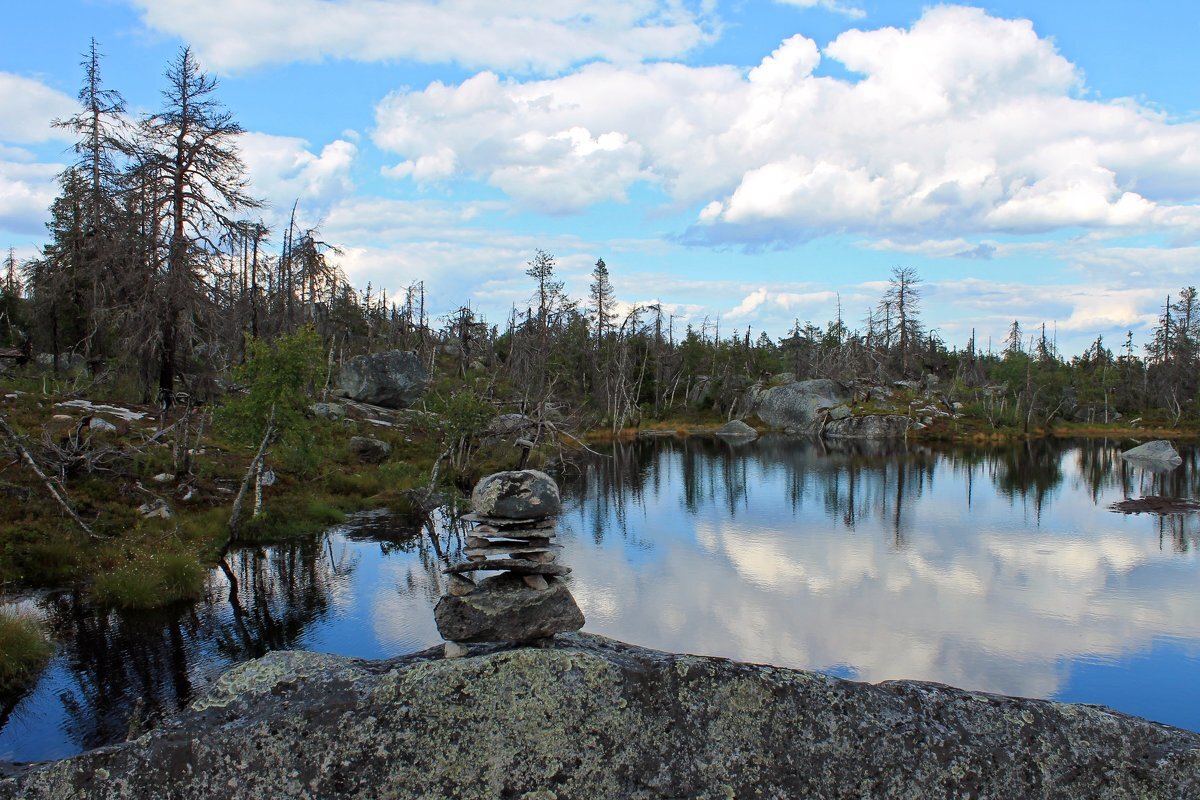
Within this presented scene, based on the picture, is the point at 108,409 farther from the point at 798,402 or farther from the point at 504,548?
the point at 798,402

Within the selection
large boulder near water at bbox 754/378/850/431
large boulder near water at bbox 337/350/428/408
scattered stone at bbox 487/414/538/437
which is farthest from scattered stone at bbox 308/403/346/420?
large boulder near water at bbox 754/378/850/431

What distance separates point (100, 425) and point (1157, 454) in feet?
218

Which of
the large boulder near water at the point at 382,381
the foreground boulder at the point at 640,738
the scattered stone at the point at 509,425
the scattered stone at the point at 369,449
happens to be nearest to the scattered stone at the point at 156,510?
the scattered stone at the point at 369,449

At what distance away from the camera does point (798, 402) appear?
91438 mm

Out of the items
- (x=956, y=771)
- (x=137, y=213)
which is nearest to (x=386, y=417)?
(x=137, y=213)

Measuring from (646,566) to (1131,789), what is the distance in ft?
69.6

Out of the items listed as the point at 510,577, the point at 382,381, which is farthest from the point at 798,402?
the point at 510,577

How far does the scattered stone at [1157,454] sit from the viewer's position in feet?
190

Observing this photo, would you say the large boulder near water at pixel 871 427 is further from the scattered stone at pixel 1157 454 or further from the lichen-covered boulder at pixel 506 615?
the lichen-covered boulder at pixel 506 615

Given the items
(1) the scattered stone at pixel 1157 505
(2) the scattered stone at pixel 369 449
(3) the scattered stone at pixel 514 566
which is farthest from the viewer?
(2) the scattered stone at pixel 369 449

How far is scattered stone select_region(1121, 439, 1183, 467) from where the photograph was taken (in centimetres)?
5797

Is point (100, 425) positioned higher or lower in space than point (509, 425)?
higher

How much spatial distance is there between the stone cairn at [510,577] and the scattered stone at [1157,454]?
201 ft

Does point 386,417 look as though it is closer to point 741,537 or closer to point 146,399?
point 146,399
